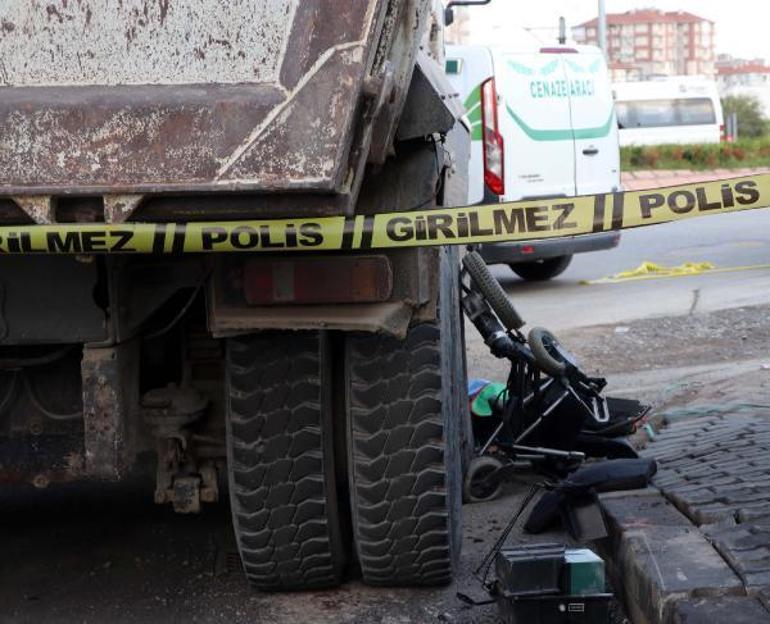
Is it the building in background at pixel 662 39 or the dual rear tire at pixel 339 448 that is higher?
the building in background at pixel 662 39

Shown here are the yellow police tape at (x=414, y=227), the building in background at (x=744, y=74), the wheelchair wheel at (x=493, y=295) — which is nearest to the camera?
the yellow police tape at (x=414, y=227)

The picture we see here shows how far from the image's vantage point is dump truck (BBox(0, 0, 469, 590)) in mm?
3654

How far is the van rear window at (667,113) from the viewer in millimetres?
44625

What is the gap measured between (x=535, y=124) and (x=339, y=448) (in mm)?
9259

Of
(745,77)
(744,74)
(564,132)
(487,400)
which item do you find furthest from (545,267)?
(744,74)

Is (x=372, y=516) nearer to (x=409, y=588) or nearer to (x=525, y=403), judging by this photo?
(x=409, y=588)

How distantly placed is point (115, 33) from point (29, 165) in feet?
1.35

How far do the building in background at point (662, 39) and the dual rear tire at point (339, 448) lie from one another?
12672cm

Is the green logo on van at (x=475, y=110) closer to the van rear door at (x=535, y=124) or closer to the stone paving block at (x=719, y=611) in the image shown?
the van rear door at (x=535, y=124)

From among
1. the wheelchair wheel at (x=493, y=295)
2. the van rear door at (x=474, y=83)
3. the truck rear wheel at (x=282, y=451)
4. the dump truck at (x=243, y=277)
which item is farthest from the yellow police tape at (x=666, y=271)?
the truck rear wheel at (x=282, y=451)

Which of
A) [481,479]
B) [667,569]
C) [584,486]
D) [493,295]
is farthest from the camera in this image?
[493,295]

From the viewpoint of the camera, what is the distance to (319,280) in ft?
13.4

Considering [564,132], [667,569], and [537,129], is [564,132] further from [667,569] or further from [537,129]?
[667,569]

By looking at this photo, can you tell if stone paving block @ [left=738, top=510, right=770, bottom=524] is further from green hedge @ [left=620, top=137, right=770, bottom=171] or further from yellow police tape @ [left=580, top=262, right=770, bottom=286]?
green hedge @ [left=620, top=137, right=770, bottom=171]
